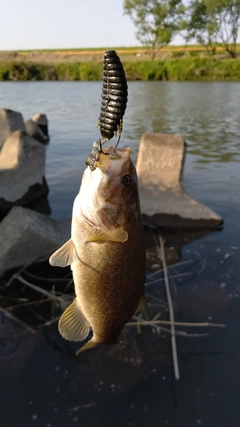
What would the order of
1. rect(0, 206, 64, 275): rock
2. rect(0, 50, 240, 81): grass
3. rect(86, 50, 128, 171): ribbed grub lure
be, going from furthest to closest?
rect(0, 50, 240, 81): grass → rect(0, 206, 64, 275): rock → rect(86, 50, 128, 171): ribbed grub lure

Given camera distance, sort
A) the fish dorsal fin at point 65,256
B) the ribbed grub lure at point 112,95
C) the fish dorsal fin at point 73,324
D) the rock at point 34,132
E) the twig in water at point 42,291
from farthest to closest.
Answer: the rock at point 34,132
the twig in water at point 42,291
the fish dorsal fin at point 73,324
the fish dorsal fin at point 65,256
the ribbed grub lure at point 112,95

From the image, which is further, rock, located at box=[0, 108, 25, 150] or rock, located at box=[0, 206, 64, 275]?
rock, located at box=[0, 108, 25, 150]

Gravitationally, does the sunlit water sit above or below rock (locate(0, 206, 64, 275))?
below

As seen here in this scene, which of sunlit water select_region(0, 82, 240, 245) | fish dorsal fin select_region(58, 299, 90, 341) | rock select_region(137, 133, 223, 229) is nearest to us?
fish dorsal fin select_region(58, 299, 90, 341)

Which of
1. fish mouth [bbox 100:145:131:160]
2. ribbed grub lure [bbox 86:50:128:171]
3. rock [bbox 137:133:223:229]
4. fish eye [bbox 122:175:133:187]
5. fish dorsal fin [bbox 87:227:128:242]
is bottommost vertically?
rock [bbox 137:133:223:229]

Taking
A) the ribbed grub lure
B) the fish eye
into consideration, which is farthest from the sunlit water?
the ribbed grub lure

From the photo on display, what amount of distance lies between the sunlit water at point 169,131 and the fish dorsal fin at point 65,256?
5.18 metres

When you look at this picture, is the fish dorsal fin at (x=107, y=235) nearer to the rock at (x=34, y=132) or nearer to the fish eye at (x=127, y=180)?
the fish eye at (x=127, y=180)

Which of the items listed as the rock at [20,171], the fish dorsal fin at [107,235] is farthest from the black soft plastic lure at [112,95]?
the rock at [20,171]

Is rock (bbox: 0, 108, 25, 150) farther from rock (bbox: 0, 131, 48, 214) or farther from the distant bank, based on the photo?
the distant bank

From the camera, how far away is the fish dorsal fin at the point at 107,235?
2.18 metres

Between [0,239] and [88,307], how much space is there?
3.50m

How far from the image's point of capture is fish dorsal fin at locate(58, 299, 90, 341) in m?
2.51

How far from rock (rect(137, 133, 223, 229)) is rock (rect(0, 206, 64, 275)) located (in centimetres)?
244
